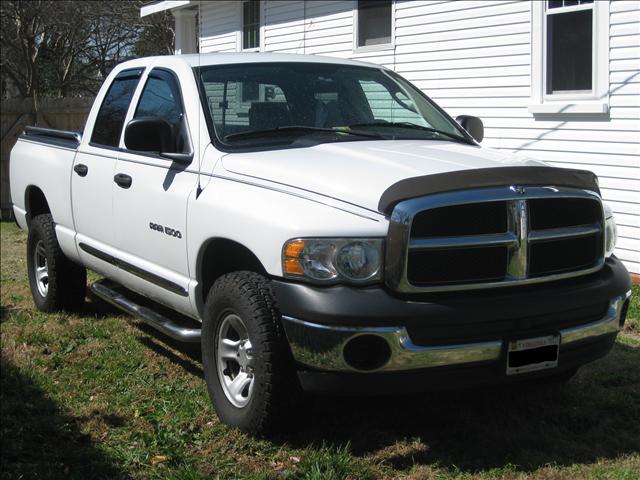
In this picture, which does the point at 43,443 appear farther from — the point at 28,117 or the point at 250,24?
the point at 250,24

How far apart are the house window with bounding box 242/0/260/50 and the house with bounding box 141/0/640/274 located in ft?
10.2

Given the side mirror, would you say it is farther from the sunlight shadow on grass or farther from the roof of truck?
the sunlight shadow on grass

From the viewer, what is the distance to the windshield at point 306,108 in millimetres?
4695

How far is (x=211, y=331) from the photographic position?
4.27 metres

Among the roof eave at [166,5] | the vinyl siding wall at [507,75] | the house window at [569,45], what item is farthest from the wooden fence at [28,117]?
the house window at [569,45]

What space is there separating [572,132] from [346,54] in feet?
15.5

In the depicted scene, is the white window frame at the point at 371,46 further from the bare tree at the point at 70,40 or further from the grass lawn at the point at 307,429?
the bare tree at the point at 70,40

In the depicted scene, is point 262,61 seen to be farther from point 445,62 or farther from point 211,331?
point 445,62

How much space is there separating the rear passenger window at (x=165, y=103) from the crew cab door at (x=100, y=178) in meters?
0.24

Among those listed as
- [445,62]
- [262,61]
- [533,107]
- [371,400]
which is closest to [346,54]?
[445,62]

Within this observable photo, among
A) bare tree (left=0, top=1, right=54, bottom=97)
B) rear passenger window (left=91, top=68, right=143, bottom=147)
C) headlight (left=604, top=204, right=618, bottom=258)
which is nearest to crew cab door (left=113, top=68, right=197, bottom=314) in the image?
rear passenger window (left=91, top=68, right=143, bottom=147)

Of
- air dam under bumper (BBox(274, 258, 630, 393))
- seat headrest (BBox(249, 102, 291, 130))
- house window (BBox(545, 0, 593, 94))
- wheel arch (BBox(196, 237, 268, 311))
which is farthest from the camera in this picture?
house window (BBox(545, 0, 593, 94))

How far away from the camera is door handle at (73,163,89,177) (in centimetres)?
589

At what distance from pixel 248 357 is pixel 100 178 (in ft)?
7.23
